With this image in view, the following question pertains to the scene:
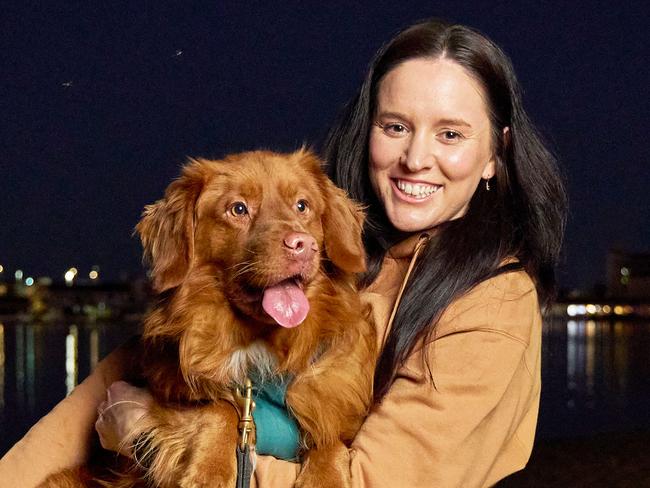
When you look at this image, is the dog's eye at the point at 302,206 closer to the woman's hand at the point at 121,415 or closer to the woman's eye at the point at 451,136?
the woman's eye at the point at 451,136

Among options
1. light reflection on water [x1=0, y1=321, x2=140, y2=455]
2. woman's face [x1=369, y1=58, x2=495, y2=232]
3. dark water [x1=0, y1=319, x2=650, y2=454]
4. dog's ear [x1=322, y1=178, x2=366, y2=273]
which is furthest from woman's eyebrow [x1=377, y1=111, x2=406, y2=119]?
dark water [x1=0, y1=319, x2=650, y2=454]

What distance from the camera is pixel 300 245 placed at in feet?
12.0

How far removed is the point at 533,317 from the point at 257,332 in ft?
3.77

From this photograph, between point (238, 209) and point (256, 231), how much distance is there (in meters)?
0.18

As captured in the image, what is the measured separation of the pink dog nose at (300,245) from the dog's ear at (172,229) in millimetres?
508

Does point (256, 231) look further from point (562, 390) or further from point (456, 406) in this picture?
point (562, 390)

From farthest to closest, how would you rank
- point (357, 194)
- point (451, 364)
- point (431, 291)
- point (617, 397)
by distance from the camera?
point (617, 397)
point (357, 194)
point (431, 291)
point (451, 364)

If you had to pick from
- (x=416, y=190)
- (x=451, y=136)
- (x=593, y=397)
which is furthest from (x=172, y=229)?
(x=593, y=397)

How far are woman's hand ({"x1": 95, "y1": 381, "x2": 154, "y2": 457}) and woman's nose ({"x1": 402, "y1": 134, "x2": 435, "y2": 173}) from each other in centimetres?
150

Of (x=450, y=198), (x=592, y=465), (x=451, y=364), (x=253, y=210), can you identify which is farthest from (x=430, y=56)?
(x=592, y=465)

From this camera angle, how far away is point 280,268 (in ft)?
12.1

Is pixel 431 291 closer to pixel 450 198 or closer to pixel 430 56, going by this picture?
pixel 450 198

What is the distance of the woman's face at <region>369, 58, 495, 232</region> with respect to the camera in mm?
4020

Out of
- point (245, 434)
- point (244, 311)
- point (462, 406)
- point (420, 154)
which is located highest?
point (420, 154)
